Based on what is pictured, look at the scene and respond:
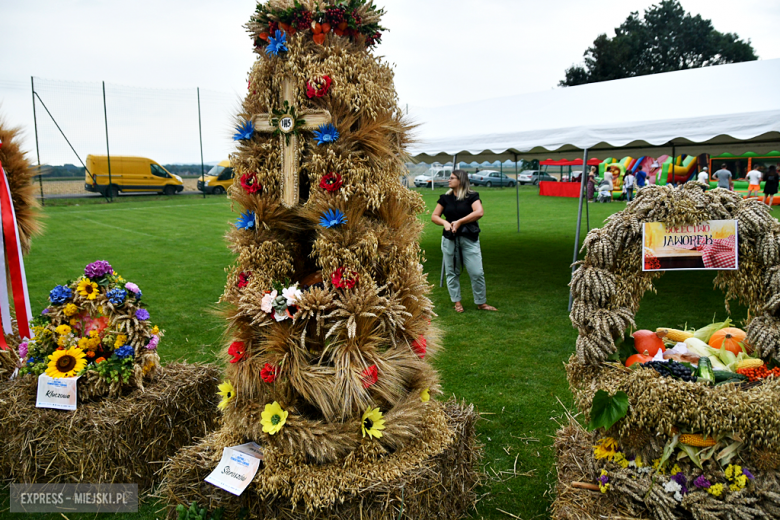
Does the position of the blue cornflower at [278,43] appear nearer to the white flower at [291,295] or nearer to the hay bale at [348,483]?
the white flower at [291,295]

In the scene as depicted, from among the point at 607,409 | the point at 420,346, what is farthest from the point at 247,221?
the point at 607,409

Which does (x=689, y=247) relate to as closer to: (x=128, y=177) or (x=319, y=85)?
(x=319, y=85)

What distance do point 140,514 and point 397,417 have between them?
1454 mm

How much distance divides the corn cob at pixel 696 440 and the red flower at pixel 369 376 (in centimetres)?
116

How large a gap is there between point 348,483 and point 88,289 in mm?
1947

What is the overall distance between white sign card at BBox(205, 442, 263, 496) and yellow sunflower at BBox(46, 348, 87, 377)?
1135mm

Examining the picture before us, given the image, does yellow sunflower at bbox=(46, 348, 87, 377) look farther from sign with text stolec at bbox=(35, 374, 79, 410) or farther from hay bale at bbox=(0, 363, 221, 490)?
hay bale at bbox=(0, 363, 221, 490)

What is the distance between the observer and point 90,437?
261cm

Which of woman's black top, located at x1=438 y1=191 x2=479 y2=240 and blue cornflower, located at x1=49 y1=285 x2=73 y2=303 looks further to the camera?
woman's black top, located at x1=438 y1=191 x2=479 y2=240

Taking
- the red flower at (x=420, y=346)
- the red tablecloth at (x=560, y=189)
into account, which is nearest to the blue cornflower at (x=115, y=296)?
the red flower at (x=420, y=346)

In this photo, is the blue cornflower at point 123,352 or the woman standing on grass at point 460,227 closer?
the blue cornflower at point 123,352

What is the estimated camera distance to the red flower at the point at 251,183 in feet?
7.47

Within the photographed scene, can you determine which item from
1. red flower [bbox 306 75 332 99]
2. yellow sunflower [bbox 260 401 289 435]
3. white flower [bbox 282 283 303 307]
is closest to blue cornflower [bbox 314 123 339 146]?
red flower [bbox 306 75 332 99]

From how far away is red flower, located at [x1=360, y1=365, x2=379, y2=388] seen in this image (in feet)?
6.95
